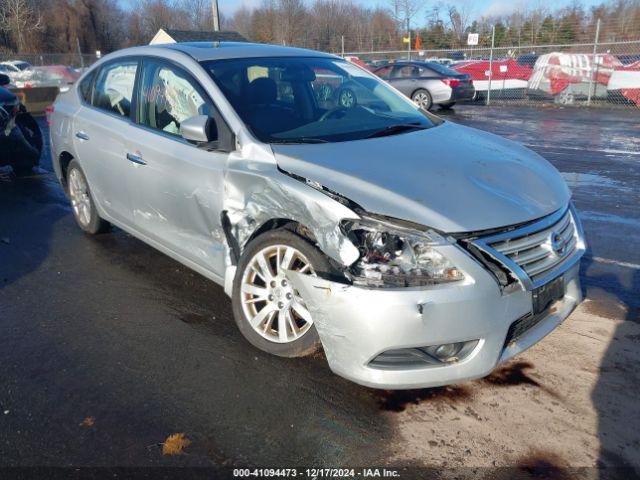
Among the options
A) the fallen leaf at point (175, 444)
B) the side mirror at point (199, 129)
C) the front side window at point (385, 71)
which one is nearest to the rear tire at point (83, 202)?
the side mirror at point (199, 129)

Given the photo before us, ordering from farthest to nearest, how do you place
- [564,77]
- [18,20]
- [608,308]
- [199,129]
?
[18,20], [564,77], [608,308], [199,129]

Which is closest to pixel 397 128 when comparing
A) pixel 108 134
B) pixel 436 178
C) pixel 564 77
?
pixel 436 178

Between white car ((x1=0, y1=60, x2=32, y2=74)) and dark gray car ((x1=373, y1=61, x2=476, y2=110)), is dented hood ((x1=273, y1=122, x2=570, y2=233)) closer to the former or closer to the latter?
dark gray car ((x1=373, y1=61, x2=476, y2=110))

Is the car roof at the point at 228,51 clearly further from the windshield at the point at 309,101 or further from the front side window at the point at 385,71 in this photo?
the front side window at the point at 385,71

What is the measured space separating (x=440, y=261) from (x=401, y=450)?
88 centimetres

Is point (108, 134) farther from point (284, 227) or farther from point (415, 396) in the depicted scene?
point (415, 396)

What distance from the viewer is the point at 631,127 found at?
1362 centimetres

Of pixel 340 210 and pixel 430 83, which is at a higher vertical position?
pixel 340 210

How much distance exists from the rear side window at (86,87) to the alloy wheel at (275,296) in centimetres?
295

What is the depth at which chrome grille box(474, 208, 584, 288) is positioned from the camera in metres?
2.77

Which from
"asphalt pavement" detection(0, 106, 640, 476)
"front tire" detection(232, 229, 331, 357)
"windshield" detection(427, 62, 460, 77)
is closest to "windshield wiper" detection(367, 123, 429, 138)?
"front tire" detection(232, 229, 331, 357)

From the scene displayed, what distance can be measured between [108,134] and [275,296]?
2360mm

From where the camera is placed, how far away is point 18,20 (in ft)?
158

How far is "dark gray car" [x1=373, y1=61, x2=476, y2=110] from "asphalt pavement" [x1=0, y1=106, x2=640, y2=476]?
1237 centimetres
